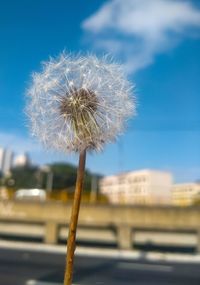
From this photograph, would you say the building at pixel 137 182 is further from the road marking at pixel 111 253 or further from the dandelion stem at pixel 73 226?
the dandelion stem at pixel 73 226

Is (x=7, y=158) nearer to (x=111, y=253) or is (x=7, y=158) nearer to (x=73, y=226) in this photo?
(x=111, y=253)

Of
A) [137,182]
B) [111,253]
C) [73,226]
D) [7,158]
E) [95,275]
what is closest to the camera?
[73,226]

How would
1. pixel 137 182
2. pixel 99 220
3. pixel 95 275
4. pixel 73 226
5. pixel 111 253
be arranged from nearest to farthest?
pixel 73 226 < pixel 95 275 < pixel 111 253 < pixel 99 220 < pixel 137 182

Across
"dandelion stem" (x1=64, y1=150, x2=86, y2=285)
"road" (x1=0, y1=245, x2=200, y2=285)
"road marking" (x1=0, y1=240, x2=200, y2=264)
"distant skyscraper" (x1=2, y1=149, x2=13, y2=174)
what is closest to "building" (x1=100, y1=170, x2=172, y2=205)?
"distant skyscraper" (x1=2, y1=149, x2=13, y2=174)

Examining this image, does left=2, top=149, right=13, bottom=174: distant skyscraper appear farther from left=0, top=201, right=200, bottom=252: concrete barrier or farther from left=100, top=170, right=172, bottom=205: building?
left=0, top=201, right=200, bottom=252: concrete barrier

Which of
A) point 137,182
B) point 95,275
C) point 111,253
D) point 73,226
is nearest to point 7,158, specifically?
point 137,182

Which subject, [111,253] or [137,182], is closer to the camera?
[111,253]

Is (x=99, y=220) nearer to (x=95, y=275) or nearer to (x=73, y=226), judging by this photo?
(x=95, y=275)

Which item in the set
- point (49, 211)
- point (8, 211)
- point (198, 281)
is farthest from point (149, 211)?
point (198, 281)

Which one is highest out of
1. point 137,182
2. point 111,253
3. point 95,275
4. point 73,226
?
point 137,182

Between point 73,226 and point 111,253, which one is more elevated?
point 73,226
